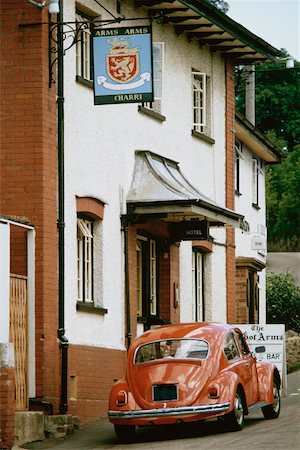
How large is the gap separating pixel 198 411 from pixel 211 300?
11.5 meters

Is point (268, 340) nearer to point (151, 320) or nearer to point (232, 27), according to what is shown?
point (151, 320)

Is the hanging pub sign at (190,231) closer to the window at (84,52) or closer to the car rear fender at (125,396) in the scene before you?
the window at (84,52)

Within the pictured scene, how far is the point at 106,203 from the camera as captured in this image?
26641 mm

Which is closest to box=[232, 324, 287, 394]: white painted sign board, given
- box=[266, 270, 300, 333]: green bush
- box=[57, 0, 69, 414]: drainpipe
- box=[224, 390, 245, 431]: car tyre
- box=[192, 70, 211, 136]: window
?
box=[192, 70, 211, 136]: window

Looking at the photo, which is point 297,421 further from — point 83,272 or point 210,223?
point 210,223

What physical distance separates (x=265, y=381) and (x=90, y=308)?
142 inches

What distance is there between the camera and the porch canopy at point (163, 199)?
88.2 feet

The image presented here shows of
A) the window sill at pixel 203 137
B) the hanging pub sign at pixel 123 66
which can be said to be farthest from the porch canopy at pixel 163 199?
the hanging pub sign at pixel 123 66

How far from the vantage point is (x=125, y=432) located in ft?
71.5

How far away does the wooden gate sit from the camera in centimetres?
2298

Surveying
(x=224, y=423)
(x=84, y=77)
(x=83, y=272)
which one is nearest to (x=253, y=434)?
(x=224, y=423)

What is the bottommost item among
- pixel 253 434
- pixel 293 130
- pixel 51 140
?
pixel 253 434

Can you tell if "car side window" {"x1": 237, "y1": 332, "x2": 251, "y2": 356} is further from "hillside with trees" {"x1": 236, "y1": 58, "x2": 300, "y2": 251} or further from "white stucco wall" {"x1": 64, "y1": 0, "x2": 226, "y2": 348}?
"hillside with trees" {"x1": 236, "y1": 58, "x2": 300, "y2": 251}

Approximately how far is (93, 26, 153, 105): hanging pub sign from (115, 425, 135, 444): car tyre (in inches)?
212
